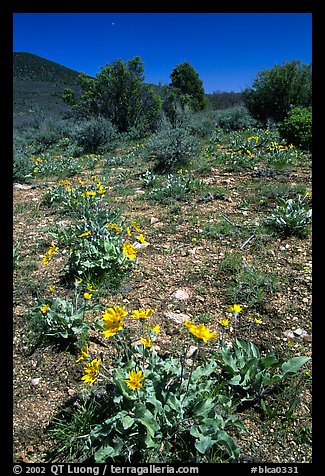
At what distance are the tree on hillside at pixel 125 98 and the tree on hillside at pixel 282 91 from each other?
14.8ft

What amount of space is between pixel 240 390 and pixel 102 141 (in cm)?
962

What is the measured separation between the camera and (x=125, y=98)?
13281mm

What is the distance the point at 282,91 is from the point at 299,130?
289 inches

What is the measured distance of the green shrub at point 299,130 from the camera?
716 cm

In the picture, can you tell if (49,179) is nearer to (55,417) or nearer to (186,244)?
(186,244)

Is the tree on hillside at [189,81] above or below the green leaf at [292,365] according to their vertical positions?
above

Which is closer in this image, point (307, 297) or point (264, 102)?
point (307, 297)

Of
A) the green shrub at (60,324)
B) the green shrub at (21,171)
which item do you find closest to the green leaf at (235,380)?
the green shrub at (60,324)

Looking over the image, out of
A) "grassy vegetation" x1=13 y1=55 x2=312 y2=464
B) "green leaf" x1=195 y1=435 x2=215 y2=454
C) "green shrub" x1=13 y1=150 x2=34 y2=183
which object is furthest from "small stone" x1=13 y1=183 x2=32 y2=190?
"green leaf" x1=195 y1=435 x2=215 y2=454

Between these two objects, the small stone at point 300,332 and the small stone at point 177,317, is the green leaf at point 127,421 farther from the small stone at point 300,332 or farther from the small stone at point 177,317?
the small stone at point 300,332

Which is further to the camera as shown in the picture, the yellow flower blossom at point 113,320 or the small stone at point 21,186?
the small stone at point 21,186

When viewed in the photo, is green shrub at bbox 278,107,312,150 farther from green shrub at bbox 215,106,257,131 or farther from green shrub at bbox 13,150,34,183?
green shrub at bbox 13,150,34,183

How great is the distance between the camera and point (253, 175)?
212 inches
